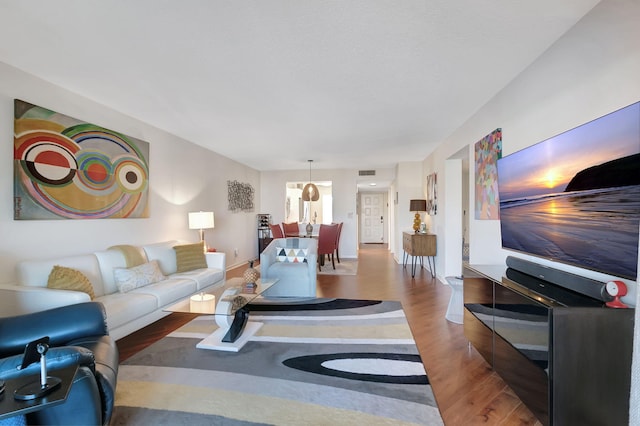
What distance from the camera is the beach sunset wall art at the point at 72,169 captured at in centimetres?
254

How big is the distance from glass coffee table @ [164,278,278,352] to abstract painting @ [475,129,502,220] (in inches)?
95.4

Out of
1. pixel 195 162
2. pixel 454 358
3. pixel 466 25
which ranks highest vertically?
pixel 466 25

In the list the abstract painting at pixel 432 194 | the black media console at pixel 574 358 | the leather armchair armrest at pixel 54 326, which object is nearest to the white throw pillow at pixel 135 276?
the leather armchair armrest at pixel 54 326

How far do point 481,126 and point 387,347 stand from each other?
2.55 metres

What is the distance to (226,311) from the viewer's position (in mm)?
2482

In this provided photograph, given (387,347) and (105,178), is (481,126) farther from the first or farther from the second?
(105,178)

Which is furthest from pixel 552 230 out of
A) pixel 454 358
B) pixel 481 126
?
pixel 481 126

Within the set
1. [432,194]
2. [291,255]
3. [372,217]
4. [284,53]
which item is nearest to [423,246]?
[432,194]

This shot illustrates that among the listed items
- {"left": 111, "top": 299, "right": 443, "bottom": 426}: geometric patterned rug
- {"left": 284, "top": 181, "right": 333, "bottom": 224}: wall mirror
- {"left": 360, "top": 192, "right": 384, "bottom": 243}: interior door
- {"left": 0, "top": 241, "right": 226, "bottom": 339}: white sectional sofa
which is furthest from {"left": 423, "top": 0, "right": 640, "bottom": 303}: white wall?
{"left": 360, "top": 192, "right": 384, "bottom": 243}: interior door

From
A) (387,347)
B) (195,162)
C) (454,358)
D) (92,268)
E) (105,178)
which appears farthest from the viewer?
(195,162)

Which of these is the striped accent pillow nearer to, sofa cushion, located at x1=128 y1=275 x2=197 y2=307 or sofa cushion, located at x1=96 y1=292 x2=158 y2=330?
sofa cushion, located at x1=128 y1=275 x2=197 y2=307

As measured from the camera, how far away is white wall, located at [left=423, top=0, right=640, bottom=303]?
1.53m

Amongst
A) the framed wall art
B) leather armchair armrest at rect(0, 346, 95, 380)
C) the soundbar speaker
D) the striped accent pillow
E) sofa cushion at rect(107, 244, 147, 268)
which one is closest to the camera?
leather armchair armrest at rect(0, 346, 95, 380)

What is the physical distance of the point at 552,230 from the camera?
181 centimetres
